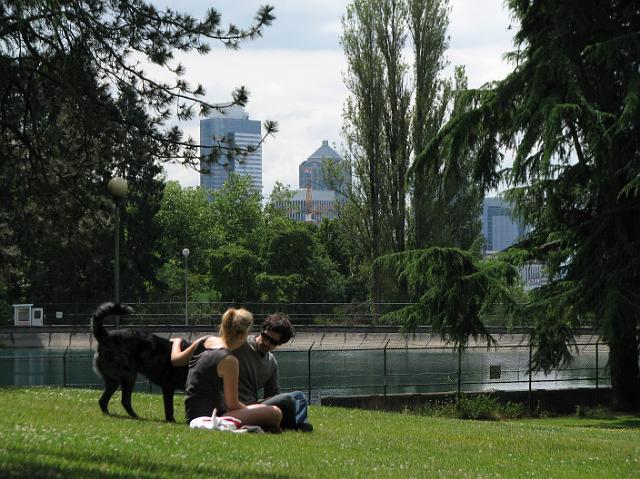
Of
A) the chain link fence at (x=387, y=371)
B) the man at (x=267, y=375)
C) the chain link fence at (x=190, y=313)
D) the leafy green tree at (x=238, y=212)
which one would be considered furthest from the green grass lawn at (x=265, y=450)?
the leafy green tree at (x=238, y=212)

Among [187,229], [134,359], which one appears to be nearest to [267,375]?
[134,359]

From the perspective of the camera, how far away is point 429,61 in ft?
158

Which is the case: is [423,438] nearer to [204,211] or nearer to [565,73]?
[565,73]

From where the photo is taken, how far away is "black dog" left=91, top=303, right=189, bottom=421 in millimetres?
9391

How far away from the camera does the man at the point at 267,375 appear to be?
29.1ft

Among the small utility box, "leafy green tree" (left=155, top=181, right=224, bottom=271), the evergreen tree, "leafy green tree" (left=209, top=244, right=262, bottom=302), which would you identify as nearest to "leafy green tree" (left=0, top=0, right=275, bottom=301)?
the evergreen tree

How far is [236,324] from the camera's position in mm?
8664

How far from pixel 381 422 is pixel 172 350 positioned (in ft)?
13.7

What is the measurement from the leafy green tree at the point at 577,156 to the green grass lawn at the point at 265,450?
8.59 meters

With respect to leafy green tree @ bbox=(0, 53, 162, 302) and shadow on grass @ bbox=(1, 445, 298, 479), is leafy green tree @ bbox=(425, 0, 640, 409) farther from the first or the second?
shadow on grass @ bbox=(1, 445, 298, 479)

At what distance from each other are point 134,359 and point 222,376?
1.19 metres

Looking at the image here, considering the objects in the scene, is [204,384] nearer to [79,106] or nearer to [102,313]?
[102,313]

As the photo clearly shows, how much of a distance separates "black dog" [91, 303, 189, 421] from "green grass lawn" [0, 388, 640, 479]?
388mm

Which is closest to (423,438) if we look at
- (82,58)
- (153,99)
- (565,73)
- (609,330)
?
(153,99)
